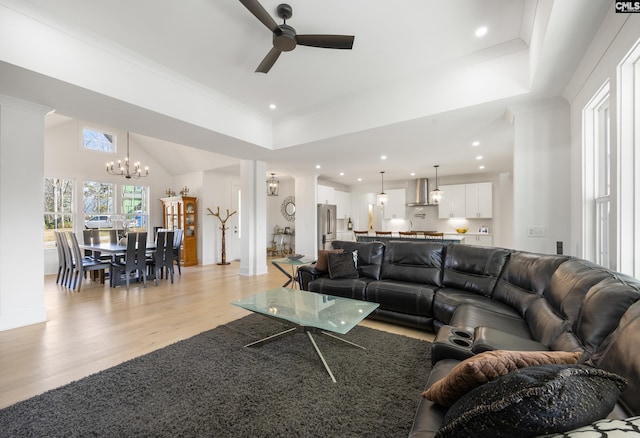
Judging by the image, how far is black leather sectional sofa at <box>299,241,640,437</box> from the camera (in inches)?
41.3

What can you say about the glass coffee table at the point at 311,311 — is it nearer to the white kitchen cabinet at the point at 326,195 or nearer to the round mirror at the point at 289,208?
the white kitchen cabinet at the point at 326,195

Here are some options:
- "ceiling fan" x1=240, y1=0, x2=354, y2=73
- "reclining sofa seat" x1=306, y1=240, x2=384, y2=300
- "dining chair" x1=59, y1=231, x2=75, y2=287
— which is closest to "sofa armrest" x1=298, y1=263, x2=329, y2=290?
"reclining sofa seat" x1=306, y1=240, x2=384, y2=300

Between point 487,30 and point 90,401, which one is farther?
point 487,30

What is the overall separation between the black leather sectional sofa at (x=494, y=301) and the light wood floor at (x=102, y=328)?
45cm

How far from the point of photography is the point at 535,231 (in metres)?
3.31

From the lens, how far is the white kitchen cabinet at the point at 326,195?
28.0ft

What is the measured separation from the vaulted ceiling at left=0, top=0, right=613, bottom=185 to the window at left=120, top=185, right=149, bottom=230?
4.52 m

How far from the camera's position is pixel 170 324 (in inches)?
126

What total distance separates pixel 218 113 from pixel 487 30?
356 cm

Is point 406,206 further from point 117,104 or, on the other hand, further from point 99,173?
point 99,173

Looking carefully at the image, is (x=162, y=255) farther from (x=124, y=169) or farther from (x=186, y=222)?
(x=124, y=169)

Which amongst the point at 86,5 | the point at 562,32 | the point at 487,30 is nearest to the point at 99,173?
the point at 86,5

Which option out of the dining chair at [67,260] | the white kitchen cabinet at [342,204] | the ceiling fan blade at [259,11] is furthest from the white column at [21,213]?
the white kitchen cabinet at [342,204]

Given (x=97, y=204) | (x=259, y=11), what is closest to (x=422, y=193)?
(x=259, y=11)
